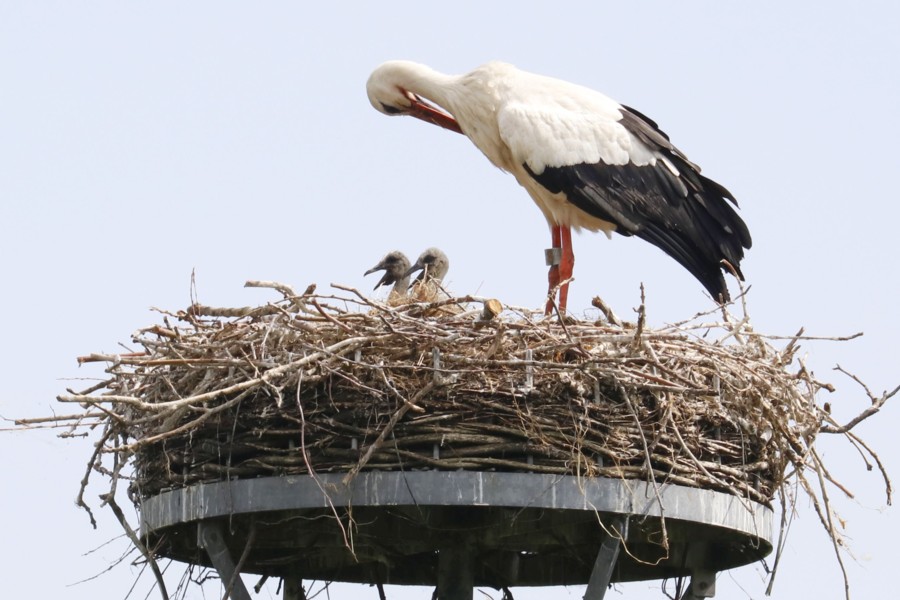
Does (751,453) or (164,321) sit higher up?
(164,321)

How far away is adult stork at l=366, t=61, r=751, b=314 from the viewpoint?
9.76 m

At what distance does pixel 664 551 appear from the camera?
8.25 metres

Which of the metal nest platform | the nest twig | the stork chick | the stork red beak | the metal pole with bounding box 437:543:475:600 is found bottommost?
the metal pole with bounding box 437:543:475:600

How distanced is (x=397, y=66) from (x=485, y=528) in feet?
12.6

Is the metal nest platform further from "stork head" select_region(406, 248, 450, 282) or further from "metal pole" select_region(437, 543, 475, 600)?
"stork head" select_region(406, 248, 450, 282)

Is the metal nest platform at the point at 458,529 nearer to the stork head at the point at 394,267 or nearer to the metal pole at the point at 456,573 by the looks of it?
the metal pole at the point at 456,573

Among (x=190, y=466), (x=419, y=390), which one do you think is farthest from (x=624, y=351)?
(x=190, y=466)

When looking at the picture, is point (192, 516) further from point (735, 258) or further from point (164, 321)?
point (735, 258)

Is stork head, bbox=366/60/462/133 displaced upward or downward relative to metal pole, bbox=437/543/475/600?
upward

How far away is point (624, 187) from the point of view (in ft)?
32.3

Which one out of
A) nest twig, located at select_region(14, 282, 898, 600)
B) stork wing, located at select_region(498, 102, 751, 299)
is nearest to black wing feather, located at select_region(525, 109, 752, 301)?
stork wing, located at select_region(498, 102, 751, 299)

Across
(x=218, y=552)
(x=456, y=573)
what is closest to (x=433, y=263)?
(x=456, y=573)

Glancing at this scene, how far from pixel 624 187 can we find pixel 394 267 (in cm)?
158

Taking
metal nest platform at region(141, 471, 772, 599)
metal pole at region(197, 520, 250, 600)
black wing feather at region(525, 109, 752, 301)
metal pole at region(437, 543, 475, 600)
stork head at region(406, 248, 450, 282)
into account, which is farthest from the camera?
stork head at region(406, 248, 450, 282)
